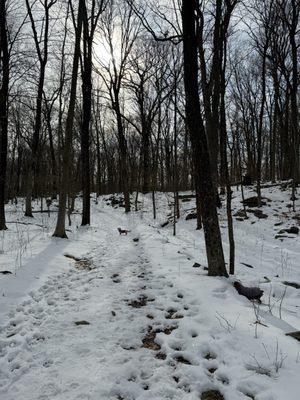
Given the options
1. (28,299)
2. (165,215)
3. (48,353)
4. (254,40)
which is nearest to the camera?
(48,353)

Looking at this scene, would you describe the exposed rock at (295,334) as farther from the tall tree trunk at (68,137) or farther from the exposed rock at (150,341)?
the tall tree trunk at (68,137)

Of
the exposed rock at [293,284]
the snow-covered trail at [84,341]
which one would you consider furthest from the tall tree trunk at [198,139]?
the exposed rock at [293,284]

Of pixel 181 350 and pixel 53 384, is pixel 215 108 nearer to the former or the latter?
pixel 181 350

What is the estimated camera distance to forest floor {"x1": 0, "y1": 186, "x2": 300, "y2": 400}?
11.4ft

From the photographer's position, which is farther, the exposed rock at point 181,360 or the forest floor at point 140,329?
the exposed rock at point 181,360

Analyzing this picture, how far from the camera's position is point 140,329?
16.0ft

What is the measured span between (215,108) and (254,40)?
4.60m

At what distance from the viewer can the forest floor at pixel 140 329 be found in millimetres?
3486

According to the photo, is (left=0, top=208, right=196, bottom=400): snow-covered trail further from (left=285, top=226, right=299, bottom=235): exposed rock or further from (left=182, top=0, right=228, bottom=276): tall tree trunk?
(left=285, top=226, right=299, bottom=235): exposed rock

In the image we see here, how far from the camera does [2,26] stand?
1380 cm

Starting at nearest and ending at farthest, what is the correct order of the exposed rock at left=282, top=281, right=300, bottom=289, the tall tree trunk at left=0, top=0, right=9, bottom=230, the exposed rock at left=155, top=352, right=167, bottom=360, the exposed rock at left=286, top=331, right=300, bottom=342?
the exposed rock at left=155, top=352, right=167, bottom=360
the exposed rock at left=286, top=331, right=300, bottom=342
the exposed rock at left=282, top=281, right=300, bottom=289
the tall tree trunk at left=0, top=0, right=9, bottom=230

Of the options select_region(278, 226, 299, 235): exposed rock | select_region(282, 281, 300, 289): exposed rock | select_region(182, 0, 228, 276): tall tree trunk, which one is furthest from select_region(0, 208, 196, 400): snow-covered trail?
select_region(278, 226, 299, 235): exposed rock

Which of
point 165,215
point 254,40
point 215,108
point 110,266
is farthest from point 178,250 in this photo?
point 254,40

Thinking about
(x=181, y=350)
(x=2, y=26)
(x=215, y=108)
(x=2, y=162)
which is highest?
(x=2, y=26)
